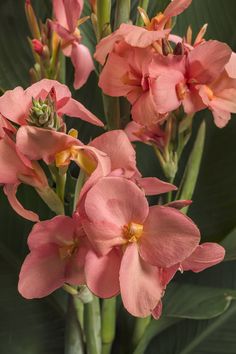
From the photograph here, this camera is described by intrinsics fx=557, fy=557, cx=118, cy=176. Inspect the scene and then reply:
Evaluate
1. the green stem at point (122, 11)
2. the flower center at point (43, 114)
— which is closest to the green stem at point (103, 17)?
the green stem at point (122, 11)

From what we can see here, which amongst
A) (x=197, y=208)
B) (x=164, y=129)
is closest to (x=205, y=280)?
(x=197, y=208)

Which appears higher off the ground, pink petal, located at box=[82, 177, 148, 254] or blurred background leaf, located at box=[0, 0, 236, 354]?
pink petal, located at box=[82, 177, 148, 254]

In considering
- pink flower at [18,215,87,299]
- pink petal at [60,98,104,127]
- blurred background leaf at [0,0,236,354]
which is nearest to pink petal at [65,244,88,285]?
pink flower at [18,215,87,299]

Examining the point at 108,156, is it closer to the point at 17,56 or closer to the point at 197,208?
the point at 197,208

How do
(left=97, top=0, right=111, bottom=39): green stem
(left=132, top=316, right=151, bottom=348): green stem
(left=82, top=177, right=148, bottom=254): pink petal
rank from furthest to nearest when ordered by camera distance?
(left=132, top=316, right=151, bottom=348): green stem, (left=97, top=0, right=111, bottom=39): green stem, (left=82, top=177, right=148, bottom=254): pink petal

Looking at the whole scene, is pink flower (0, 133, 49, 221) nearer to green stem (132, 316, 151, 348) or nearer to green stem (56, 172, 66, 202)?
green stem (56, 172, 66, 202)

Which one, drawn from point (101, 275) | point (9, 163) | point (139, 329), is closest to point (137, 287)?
point (101, 275)

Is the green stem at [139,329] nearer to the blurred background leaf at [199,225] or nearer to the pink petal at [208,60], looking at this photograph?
the blurred background leaf at [199,225]
